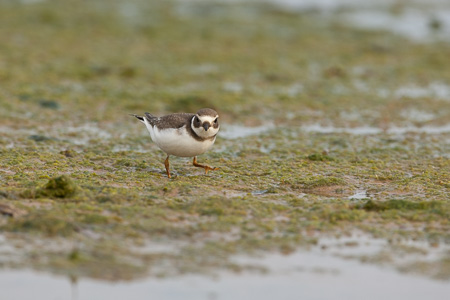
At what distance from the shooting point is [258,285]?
18.1ft

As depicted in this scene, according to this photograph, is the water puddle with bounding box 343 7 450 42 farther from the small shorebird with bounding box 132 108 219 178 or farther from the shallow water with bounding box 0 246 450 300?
the shallow water with bounding box 0 246 450 300

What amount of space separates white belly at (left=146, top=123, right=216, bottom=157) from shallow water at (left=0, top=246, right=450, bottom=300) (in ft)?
8.88

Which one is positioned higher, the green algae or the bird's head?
the bird's head

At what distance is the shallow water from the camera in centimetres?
527

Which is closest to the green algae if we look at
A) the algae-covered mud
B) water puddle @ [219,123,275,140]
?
the algae-covered mud

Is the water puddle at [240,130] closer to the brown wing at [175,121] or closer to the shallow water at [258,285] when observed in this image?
the brown wing at [175,121]

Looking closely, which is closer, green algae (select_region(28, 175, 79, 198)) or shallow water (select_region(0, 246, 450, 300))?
shallow water (select_region(0, 246, 450, 300))

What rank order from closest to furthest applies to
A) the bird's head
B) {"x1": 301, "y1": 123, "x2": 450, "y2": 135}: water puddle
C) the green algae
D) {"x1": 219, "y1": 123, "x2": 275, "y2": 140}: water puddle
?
the green algae
the bird's head
{"x1": 219, "y1": 123, "x2": 275, "y2": 140}: water puddle
{"x1": 301, "y1": 123, "x2": 450, "y2": 135}: water puddle

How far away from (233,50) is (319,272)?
11.7 metres

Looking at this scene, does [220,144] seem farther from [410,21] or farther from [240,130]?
Answer: [410,21]

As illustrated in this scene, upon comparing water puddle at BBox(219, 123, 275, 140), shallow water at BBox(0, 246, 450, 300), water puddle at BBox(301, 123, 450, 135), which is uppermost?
water puddle at BBox(301, 123, 450, 135)

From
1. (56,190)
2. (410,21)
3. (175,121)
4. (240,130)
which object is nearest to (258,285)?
(56,190)

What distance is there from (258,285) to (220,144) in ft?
16.5

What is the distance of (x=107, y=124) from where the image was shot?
1124 cm
